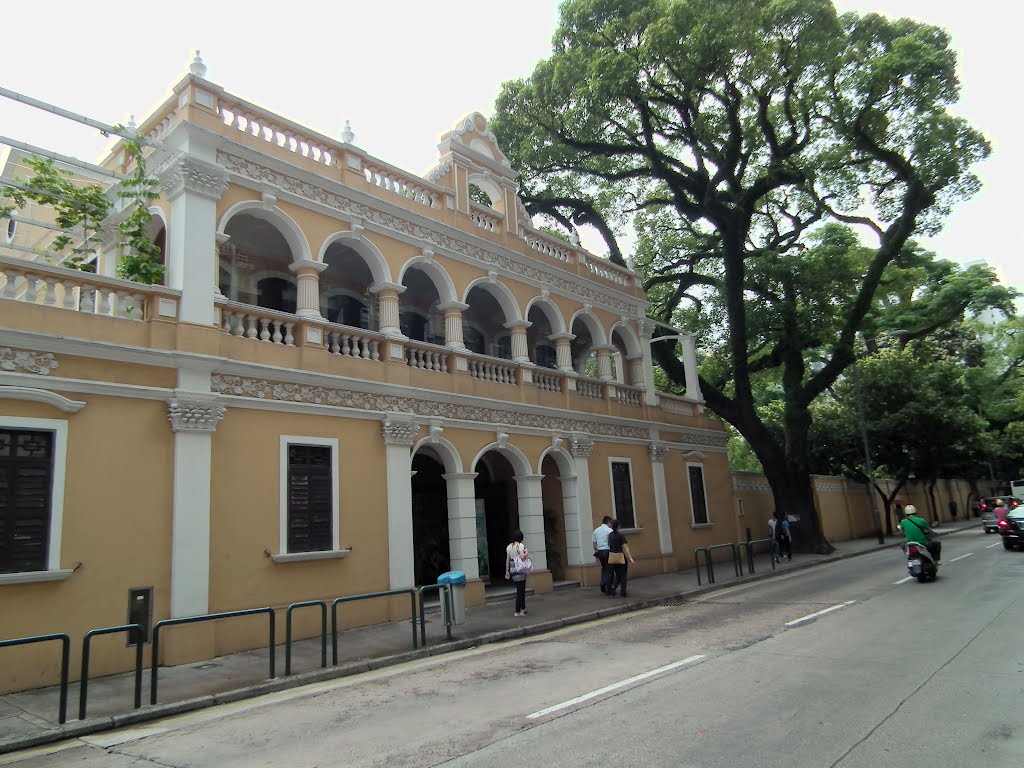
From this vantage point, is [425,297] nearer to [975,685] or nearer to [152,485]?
[152,485]

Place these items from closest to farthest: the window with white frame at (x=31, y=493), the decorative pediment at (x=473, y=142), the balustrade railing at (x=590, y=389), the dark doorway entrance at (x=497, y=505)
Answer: the window with white frame at (x=31, y=493) → the decorative pediment at (x=473, y=142) → the dark doorway entrance at (x=497, y=505) → the balustrade railing at (x=590, y=389)

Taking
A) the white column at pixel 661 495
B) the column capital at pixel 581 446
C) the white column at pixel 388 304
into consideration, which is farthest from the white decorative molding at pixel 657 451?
the white column at pixel 388 304

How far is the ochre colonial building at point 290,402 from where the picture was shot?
9.27m

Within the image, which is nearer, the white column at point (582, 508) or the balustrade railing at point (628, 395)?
the white column at point (582, 508)

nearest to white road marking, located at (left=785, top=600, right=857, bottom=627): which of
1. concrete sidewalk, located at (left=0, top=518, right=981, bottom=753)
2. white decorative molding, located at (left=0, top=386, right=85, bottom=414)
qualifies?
concrete sidewalk, located at (left=0, top=518, right=981, bottom=753)

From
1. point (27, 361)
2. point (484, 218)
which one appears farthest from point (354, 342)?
point (484, 218)

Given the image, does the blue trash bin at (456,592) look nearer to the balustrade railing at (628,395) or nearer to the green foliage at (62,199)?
the green foliage at (62,199)

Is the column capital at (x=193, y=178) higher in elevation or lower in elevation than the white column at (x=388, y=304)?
higher

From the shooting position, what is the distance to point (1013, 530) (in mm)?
22141

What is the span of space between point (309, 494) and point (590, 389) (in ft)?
31.8

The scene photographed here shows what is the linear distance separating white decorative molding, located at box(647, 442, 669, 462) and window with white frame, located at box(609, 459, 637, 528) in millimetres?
1174

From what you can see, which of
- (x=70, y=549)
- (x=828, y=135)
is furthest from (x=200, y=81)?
(x=828, y=135)

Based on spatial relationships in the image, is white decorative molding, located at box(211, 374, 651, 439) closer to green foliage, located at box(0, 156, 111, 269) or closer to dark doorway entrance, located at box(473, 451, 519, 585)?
dark doorway entrance, located at box(473, 451, 519, 585)

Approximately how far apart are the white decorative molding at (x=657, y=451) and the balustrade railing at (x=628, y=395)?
54.2 inches
